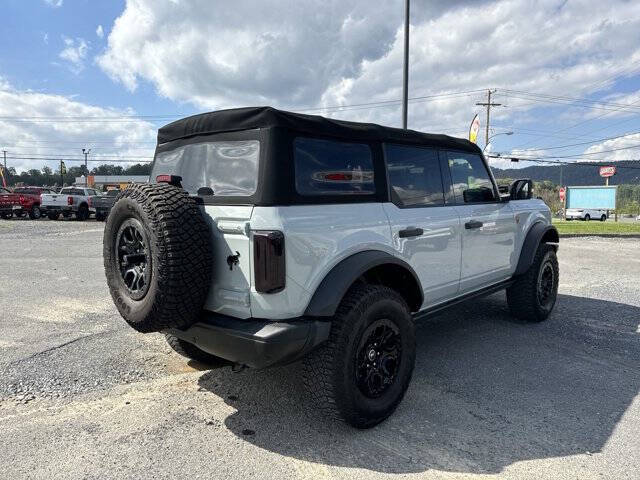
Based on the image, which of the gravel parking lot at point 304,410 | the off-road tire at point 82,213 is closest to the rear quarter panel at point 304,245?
the gravel parking lot at point 304,410

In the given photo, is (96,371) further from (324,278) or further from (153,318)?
(324,278)

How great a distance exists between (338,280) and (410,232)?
0.88 m

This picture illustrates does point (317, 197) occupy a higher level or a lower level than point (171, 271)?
higher

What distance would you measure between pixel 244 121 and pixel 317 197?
662 millimetres

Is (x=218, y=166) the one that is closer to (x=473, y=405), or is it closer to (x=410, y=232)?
(x=410, y=232)

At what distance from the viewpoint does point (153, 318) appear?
2.68 metres

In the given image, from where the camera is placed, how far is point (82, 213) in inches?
901

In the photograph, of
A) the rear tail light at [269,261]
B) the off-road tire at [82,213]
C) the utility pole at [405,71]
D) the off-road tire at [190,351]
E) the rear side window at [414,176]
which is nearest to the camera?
the rear tail light at [269,261]

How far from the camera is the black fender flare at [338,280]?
266cm

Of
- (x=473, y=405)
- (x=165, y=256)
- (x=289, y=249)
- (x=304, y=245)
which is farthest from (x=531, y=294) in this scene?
(x=165, y=256)

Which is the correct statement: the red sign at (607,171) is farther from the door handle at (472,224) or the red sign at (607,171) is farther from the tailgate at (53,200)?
the door handle at (472,224)

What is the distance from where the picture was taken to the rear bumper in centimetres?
251

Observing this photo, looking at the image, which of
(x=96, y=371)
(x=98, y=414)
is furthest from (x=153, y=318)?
(x=96, y=371)

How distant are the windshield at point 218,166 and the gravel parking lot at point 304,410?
5.00 ft
